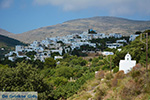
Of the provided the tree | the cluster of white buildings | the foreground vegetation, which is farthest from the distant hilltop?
the tree

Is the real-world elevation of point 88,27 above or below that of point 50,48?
above

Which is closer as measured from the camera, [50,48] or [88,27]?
[50,48]

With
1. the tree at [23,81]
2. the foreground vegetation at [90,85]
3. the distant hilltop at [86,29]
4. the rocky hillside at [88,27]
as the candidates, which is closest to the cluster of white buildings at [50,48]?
the foreground vegetation at [90,85]

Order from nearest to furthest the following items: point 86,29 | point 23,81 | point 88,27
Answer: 1. point 23,81
2. point 86,29
3. point 88,27

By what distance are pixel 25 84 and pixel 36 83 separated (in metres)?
0.96

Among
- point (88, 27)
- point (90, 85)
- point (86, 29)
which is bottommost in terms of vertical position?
point (90, 85)

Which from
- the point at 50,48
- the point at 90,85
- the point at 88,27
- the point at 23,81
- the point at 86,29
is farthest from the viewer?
the point at 88,27

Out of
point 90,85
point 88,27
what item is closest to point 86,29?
point 88,27

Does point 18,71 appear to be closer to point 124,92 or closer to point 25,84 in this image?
point 25,84

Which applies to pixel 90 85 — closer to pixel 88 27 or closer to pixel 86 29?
pixel 86 29

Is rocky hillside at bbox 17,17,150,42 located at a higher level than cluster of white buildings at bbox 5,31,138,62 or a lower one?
higher

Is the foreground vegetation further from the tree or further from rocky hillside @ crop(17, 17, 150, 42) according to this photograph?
rocky hillside @ crop(17, 17, 150, 42)

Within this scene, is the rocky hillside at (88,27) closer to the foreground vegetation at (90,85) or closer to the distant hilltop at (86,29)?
the distant hilltop at (86,29)

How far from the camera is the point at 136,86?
26.2 ft
